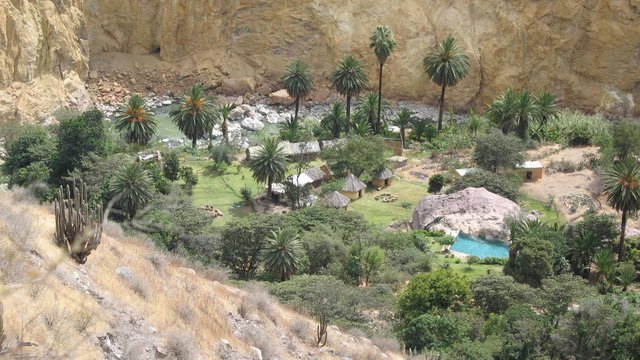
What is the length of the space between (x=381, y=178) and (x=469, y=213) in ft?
28.6

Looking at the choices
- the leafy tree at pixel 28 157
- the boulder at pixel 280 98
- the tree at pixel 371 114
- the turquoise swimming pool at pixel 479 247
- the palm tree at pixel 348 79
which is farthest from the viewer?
the boulder at pixel 280 98

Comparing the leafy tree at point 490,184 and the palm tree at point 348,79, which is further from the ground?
the palm tree at point 348,79

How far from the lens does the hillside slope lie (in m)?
18.2

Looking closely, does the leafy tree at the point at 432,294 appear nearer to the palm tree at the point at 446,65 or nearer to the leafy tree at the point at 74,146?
the leafy tree at the point at 74,146

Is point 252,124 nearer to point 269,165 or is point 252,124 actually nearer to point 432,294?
point 269,165

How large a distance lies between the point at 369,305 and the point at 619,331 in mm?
9588

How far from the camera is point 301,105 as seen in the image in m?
76.3

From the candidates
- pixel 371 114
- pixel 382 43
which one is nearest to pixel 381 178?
pixel 371 114

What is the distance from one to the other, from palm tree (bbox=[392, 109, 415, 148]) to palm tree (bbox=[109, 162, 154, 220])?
24.7 m

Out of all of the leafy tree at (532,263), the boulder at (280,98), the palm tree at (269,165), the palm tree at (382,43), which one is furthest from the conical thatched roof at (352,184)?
the boulder at (280,98)

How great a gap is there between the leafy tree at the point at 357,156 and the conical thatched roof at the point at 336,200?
4555 mm

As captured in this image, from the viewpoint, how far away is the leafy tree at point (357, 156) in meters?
59.8

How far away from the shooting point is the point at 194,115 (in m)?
64.0

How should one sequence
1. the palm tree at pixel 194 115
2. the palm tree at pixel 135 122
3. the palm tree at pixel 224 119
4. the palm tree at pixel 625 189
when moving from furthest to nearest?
the palm tree at pixel 224 119
the palm tree at pixel 194 115
the palm tree at pixel 135 122
the palm tree at pixel 625 189
